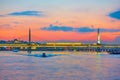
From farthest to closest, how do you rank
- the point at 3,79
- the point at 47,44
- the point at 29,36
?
the point at 47,44, the point at 29,36, the point at 3,79

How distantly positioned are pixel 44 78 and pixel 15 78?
197 centimetres

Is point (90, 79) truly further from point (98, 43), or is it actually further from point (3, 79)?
point (98, 43)

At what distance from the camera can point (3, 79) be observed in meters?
24.8

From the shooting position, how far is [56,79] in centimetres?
→ 2520

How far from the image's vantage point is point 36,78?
2573 cm

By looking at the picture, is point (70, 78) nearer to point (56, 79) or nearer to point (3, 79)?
point (56, 79)

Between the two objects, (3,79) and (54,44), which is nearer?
(3,79)

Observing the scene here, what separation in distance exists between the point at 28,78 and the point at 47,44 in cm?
8190

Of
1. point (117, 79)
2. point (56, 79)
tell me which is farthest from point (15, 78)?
point (117, 79)

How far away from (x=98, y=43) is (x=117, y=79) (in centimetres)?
8406

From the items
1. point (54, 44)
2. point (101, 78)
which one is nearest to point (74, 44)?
point (54, 44)

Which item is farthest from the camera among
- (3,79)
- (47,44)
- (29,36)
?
(47,44)

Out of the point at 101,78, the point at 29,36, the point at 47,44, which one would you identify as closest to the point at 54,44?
the point at 47,44

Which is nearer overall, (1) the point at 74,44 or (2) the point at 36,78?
(2) the point at 36,78
